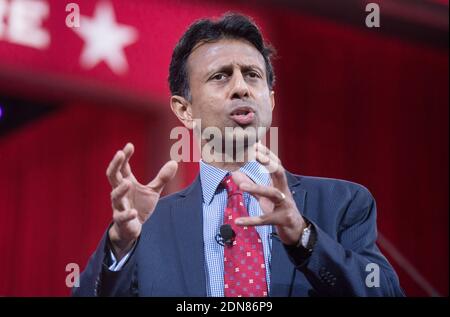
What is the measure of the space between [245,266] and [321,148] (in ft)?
5.23

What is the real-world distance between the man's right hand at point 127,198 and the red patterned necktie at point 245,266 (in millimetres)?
209

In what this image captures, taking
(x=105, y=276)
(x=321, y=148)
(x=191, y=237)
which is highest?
(x=321, y=148)

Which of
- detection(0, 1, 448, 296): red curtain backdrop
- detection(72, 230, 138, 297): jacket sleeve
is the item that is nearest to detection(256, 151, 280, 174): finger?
detection(72, 230, 138, 297): jacket sleeve

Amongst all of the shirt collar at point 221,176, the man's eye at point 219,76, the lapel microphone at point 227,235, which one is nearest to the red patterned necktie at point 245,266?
the lapel microphone at point 227,235

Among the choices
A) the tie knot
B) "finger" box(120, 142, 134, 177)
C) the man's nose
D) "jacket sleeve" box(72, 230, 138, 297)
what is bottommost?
"jacket sleeve" box(72, 230, 138, 297)

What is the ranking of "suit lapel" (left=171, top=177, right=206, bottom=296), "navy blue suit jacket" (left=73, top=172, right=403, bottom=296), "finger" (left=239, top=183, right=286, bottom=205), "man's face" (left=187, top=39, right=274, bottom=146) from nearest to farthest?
1. "finger" (left=239, top=183, right=286, bottom=205)
2. "navy blue suit jacket" (left=73, top=172, right=403, bottom=296)
3. "suit lapel" (left=171, top=177, right=206, bottom=296)
4. "man's face" (left=187, top=39, right=274, bottom=146)

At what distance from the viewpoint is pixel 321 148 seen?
2898 mm

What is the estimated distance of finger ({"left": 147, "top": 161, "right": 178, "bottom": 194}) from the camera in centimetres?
129

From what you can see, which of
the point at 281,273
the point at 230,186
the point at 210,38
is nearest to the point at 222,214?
the point at 230,186

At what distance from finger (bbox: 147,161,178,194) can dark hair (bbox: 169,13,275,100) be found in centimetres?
42

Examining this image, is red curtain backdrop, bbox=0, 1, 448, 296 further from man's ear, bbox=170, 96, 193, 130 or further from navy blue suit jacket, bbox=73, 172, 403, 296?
navy blue suit jacket, bbox=73, 172, 403, 296

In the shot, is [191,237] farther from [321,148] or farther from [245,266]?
[321,148]
